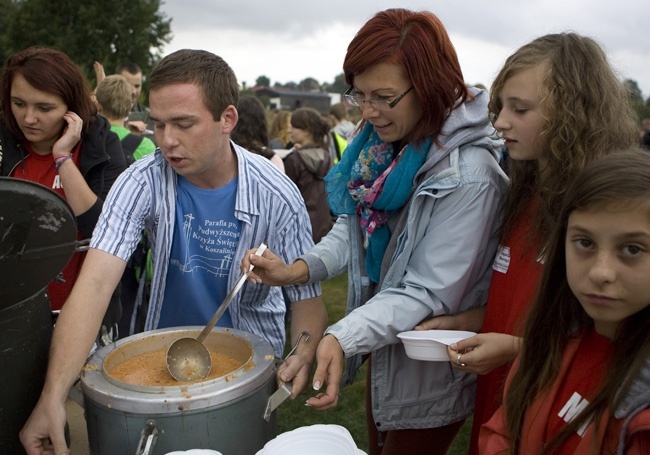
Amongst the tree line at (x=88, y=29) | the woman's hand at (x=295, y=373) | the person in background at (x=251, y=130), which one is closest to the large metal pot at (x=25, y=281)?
the woman's hand at (x=295, y=373)

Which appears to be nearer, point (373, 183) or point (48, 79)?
point (373, 183)

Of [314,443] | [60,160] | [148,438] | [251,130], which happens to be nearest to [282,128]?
[251,130]

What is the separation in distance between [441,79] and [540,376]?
2.65 feet

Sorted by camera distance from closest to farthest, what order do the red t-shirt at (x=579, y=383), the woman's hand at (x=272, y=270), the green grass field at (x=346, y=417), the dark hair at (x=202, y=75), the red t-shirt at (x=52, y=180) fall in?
the red t-shirt at (x=579, y=383) < the woman's hand at (x=272, y=270) < the dark hair at (x=202, y=75) < the red t-shirt at (x=52, y=180) < the green grass field at (x=346, y=417)

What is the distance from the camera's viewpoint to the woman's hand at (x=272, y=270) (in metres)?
1.66

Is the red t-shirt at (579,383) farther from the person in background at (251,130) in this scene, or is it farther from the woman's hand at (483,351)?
the person in background at (251,130)

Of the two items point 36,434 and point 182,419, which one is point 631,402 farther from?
point 36,434

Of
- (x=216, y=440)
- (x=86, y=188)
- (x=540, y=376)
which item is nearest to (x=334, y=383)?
(x=216, y=440)

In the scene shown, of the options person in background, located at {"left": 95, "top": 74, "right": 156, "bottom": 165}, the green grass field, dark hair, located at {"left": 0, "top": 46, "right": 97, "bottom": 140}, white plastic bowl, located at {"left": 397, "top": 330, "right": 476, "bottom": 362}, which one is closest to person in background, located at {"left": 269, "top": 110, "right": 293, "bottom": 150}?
person in background, located at {"left": 95, "top": 74, "right": 156, "bottom": 165}

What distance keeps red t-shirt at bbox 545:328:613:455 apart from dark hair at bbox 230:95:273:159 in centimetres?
324

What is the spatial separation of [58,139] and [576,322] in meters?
2.15

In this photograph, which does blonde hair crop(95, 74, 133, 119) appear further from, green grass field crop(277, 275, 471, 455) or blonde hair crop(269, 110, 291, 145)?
blonde hair crop(269, 110, 291, 145)

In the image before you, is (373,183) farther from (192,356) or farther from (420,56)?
(192,356)

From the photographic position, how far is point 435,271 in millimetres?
1570
